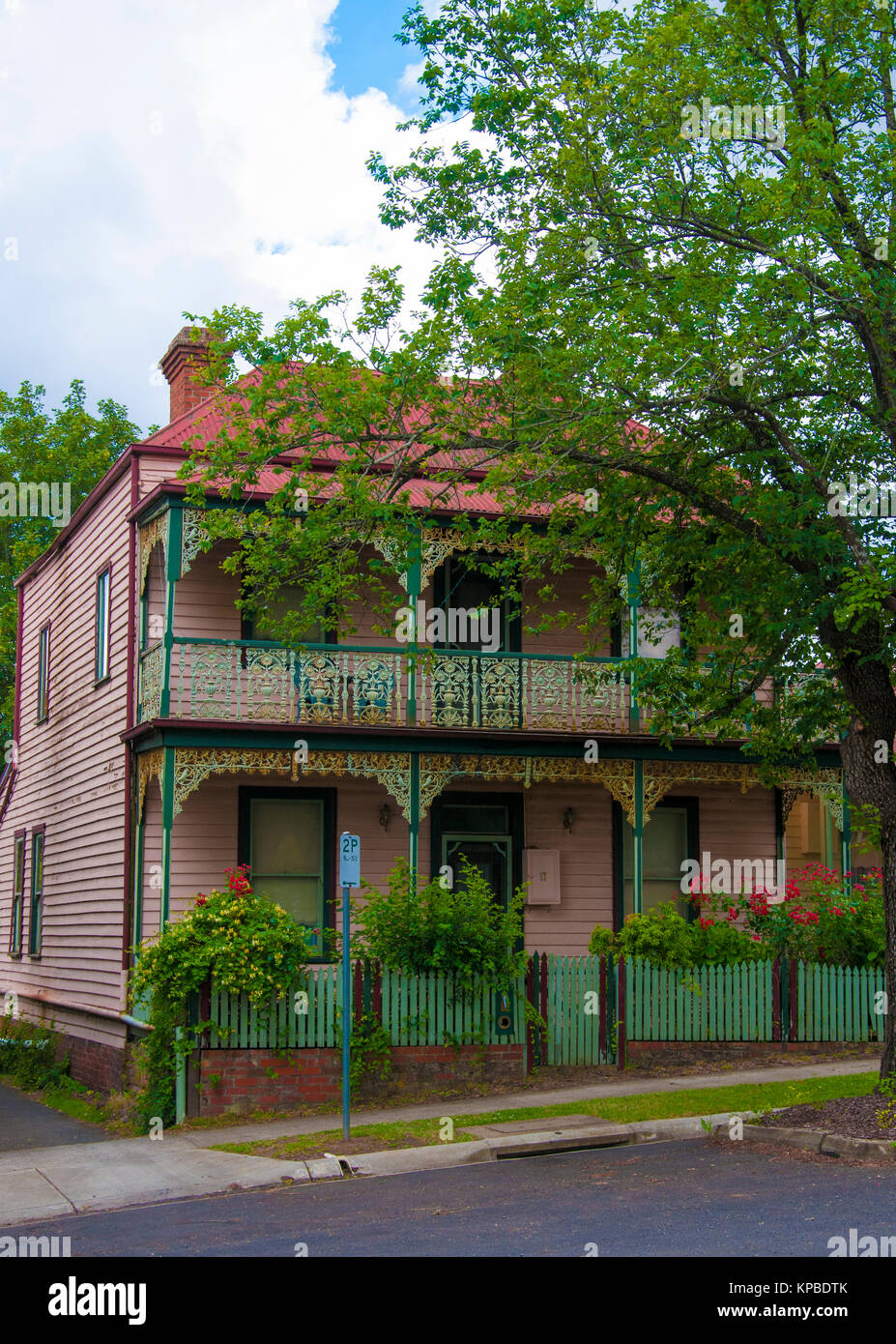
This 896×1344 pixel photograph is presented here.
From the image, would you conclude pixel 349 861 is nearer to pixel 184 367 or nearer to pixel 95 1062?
pixel 95 1062

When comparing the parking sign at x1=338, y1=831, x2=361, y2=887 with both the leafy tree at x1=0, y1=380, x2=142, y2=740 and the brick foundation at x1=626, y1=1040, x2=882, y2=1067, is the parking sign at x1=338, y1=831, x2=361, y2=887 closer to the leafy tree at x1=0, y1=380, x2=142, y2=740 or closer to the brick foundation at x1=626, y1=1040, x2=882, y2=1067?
the brick foundation at x1=626, y1=1040, x2=882, y2=1067

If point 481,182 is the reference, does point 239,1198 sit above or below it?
below

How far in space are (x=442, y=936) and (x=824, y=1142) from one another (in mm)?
4925

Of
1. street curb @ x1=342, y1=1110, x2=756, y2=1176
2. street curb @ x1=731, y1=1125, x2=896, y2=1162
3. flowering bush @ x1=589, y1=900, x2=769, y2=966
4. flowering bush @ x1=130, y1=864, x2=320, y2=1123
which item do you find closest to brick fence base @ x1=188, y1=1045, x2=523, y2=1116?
flowering bush @ x1=130, y1=864, x2=320, y2=1123

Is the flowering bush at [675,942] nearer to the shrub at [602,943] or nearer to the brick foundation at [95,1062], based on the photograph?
the shrub at [602,943]

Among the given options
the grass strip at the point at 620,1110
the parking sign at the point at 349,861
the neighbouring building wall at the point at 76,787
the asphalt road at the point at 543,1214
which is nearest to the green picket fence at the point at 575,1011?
the grass strip at the point at 620,1110

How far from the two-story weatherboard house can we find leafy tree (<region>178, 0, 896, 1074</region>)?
10.5 feet

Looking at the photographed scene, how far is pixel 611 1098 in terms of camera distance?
13.7m

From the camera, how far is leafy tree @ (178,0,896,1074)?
11.8 metres

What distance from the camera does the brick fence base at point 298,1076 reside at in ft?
45.0

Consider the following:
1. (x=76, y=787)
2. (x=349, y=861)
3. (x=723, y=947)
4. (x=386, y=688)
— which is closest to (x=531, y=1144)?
(x=349, y=861)

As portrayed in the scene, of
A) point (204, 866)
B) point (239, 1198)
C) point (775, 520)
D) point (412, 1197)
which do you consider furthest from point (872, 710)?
point (204, 866)
